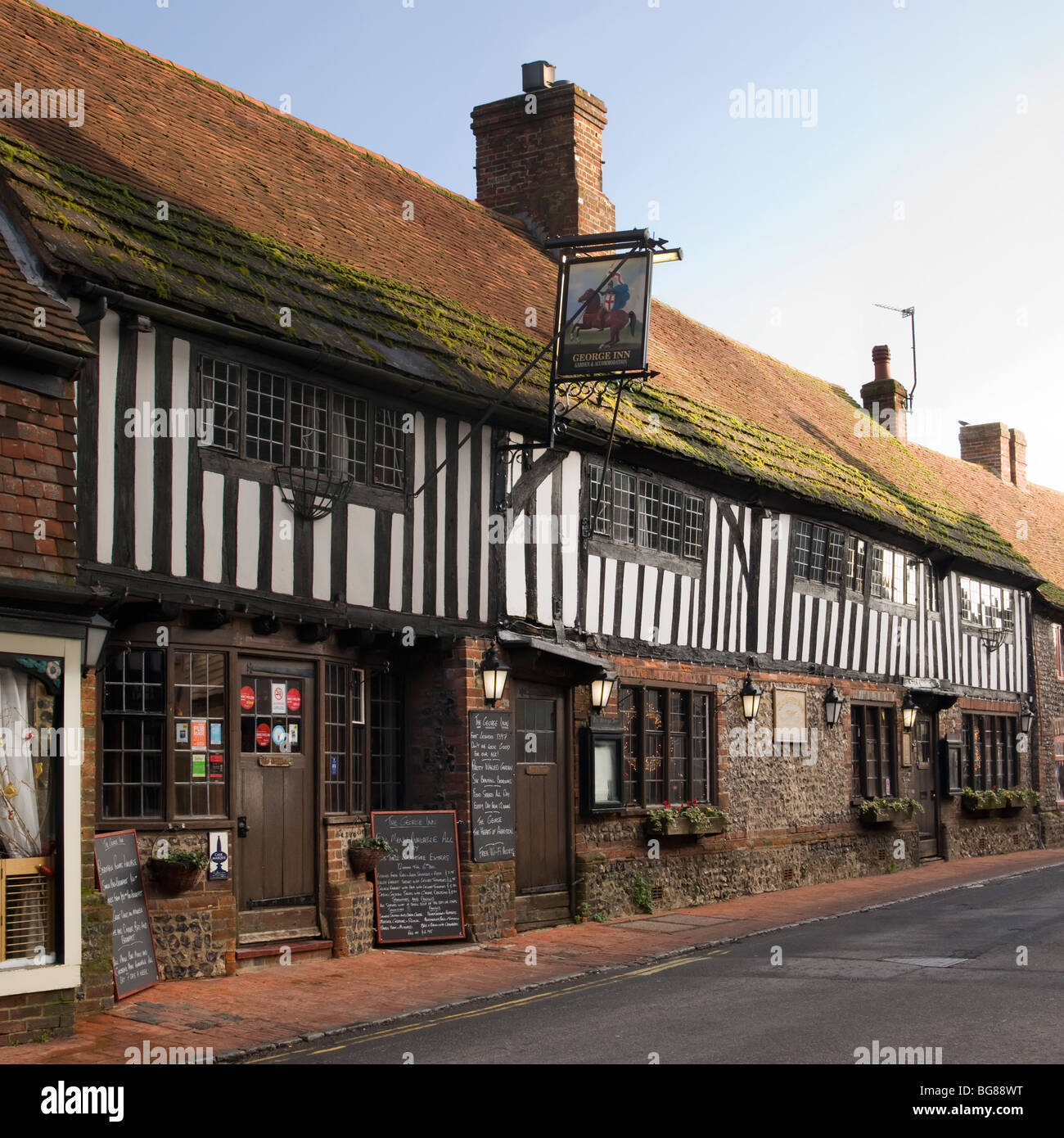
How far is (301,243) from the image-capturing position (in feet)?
47.5

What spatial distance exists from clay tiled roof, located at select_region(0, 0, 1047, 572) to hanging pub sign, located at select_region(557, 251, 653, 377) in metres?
0.81

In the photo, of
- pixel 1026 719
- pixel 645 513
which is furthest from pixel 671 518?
pixel 1026 719

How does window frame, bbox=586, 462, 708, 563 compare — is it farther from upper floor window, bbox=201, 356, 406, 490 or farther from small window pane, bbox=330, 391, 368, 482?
small window pane, bbox=330, 391, 368, 482

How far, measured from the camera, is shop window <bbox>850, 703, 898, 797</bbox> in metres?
22.7

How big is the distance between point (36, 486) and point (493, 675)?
5772mm

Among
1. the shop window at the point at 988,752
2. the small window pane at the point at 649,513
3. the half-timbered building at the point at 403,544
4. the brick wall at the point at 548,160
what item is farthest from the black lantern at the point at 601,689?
the shop window at the point at 988,752

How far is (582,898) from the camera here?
15.7 m

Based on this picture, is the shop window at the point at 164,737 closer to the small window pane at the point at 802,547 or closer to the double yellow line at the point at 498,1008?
the double yellow line at the point at 498,1008

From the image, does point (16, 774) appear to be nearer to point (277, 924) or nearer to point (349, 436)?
point (277, 924)

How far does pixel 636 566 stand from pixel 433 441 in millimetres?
4132

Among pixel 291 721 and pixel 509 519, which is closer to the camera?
pixel 291 721

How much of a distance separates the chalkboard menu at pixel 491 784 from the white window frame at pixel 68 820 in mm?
5324
